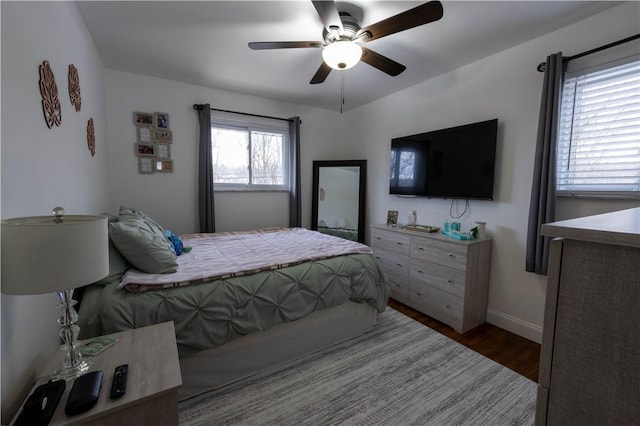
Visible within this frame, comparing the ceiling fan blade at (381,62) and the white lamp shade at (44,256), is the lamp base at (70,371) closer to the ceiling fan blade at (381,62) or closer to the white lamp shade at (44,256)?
the white lamp shade at (44,256)

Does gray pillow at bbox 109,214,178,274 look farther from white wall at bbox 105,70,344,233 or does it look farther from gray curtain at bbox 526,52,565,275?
gray curtain at bbox 526,52,565,275

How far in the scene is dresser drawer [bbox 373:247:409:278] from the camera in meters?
2.93

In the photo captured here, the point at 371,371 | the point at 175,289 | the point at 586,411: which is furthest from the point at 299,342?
the point at 586,411

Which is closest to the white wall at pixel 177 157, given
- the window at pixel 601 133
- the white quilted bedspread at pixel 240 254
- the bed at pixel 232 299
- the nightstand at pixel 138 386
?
the white quilted bedspread at pixel 240 254

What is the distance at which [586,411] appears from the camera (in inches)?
18.2

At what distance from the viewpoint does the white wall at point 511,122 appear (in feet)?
6.53

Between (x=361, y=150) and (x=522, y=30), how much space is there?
2.29 meters

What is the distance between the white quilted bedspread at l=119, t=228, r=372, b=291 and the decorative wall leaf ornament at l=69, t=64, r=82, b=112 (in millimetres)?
1142

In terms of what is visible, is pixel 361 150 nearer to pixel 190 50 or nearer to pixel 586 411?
pixel 190 50

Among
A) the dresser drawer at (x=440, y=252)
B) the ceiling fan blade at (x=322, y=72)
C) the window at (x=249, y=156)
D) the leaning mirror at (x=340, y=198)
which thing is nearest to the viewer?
the ceiling fan blade at (x=322, y=72)

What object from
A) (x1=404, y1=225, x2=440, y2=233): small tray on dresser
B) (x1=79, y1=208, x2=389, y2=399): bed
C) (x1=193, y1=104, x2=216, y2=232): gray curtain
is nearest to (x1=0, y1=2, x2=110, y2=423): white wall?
(x1=79, y1=208, x2=389, y2=399): bed

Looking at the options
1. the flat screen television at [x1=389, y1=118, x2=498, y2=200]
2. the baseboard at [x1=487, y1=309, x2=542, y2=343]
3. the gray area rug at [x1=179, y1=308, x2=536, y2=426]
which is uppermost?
the flat screen television at [x1=389, y1=118, x2=498, y2=200]

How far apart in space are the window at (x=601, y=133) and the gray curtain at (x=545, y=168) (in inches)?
5.5

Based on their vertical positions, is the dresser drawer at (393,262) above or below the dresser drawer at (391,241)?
below
